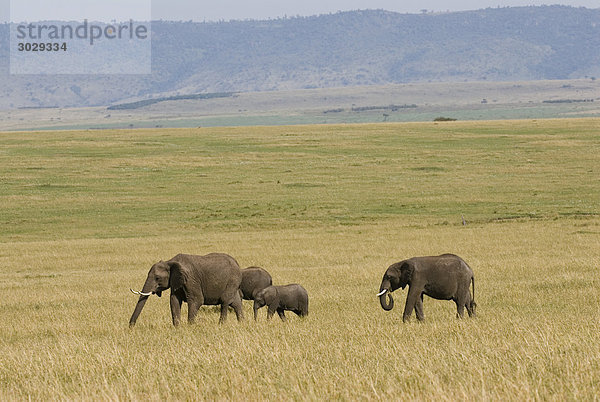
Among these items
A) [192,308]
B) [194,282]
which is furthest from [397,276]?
[192,308]

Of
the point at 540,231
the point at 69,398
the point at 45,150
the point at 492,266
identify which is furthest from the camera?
the point at 45,150

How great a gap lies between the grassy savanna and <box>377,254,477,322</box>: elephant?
575mm

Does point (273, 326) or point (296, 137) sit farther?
point (296, 137)

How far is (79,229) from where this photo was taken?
41.8 meters

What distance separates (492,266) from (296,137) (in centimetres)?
7642

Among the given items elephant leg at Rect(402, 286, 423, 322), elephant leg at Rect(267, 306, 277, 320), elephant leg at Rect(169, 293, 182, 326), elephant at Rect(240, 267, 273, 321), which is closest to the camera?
elephant leg at Rect(402, 286, 423, 322)

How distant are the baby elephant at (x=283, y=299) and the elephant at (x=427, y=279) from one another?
2.49 metres

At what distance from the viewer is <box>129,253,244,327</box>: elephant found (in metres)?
14.2

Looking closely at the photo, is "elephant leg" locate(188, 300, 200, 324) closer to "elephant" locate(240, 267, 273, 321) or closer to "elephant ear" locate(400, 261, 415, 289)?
"elephant" locate(240, 267, 273, 321)

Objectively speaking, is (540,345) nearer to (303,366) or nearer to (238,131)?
(303,366)

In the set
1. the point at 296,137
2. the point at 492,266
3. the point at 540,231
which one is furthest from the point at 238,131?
the point at 492,266

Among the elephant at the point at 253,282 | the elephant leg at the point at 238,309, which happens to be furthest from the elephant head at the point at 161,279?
the elephant at the point at 253,282

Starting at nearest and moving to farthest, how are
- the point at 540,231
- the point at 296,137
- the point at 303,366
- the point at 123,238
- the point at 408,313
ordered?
the point at 303,366 → the point at 408,313 → the point at 540,231 → the point at 123,238 → the point at 296,137

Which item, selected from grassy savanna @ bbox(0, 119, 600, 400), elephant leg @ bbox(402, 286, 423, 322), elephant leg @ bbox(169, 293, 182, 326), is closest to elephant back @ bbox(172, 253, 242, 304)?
elephant leg @ bbox(169, 293, 182, 326)
